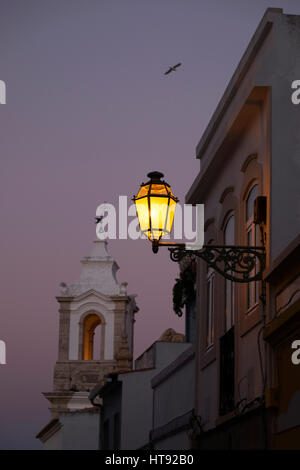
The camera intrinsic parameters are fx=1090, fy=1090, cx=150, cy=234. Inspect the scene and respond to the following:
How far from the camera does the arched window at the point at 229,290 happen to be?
14736 mm

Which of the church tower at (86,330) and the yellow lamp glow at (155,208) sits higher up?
the church tower at (86,330)

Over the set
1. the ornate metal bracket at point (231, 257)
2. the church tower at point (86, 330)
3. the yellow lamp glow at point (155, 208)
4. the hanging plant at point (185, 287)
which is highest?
the church tower at point (86, 330)

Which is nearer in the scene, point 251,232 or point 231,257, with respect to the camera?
point 231,257

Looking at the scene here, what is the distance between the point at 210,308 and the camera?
1655cm

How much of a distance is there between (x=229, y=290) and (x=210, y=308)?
1.57 m

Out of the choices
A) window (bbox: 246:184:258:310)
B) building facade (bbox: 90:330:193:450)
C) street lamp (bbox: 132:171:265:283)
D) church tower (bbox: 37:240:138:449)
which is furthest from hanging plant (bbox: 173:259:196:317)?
church tower (bbox: 37:240:138:449)

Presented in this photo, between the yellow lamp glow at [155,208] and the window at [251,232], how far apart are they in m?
1.98

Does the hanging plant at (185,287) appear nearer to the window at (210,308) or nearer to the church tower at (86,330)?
the window at (210,308)

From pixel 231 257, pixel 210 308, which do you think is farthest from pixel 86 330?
pixel 231 257

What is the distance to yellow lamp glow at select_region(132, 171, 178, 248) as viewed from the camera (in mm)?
11453

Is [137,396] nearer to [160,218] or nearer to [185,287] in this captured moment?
[185,287]

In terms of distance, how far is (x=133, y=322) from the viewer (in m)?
62.5

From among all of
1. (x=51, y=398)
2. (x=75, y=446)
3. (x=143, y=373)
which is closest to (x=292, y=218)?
(x=143, y=373)

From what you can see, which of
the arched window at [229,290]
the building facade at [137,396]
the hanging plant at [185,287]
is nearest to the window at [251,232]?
the arched window at [229,290]
